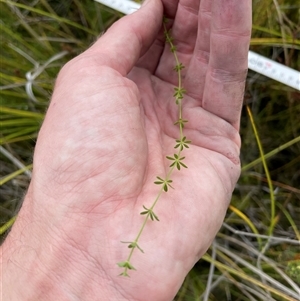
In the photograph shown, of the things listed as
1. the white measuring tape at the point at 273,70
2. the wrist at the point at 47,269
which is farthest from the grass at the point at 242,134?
the wrist at the point at 47,269

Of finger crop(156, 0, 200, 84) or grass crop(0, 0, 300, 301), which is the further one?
grass crop(0, 0, 300, 301)

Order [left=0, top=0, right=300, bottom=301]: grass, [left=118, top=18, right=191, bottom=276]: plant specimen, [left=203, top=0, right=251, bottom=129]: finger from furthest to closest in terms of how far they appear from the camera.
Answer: [left=0, top=0, right=300, bottom=301]: grass, [left=203, top=0, right=251, bottom=129]: finger, [left=118, top=18, right=191, bottom=276]: plant specimen

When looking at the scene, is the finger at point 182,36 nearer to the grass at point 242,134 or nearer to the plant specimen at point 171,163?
the plant specimen at point 171,163

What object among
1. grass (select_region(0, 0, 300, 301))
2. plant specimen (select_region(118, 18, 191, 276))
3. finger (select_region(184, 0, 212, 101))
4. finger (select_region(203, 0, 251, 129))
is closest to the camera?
plant specimen (select_region(118, 18, 191, 276))

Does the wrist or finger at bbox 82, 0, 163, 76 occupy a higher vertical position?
finger at bbox 82, 0, 163, 76

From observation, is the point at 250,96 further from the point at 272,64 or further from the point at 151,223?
the point at 151,223

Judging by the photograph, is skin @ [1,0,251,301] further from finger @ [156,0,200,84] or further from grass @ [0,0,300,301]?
grass @ [0,0,300,301]

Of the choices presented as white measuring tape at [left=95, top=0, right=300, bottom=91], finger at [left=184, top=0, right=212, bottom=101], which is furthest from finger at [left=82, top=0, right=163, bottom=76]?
white measuring tape at [left=95, top=0, right=300, bottom=91]
